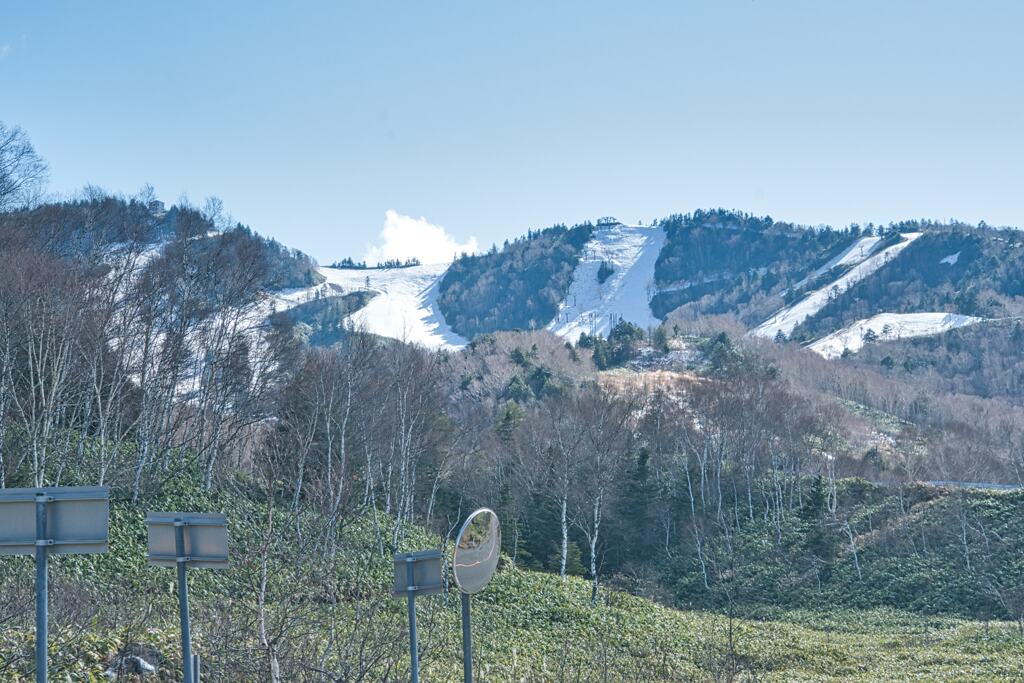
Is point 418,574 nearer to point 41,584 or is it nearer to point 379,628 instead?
point 41,584

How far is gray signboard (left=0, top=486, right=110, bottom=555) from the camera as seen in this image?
504cm

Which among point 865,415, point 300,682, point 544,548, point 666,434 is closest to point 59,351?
point 300,682

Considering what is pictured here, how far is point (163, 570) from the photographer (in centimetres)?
2036

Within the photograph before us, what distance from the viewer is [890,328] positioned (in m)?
147

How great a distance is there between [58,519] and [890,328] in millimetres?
155996

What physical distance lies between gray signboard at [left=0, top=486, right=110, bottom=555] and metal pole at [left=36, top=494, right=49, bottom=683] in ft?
0.06

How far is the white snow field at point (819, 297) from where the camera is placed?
177500mm

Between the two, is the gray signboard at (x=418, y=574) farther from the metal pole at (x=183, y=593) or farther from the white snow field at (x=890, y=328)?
the white snow field at (x=890, y=328)

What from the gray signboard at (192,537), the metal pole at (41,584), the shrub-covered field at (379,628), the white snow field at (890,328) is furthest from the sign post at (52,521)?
the white snow field at (890,328)

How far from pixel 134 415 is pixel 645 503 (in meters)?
25.4

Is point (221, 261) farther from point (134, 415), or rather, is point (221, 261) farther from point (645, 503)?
point (645, 503)

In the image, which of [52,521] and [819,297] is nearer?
[52,521]

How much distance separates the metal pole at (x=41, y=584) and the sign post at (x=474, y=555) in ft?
9.23

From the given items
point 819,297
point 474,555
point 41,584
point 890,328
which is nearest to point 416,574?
point 474,555
